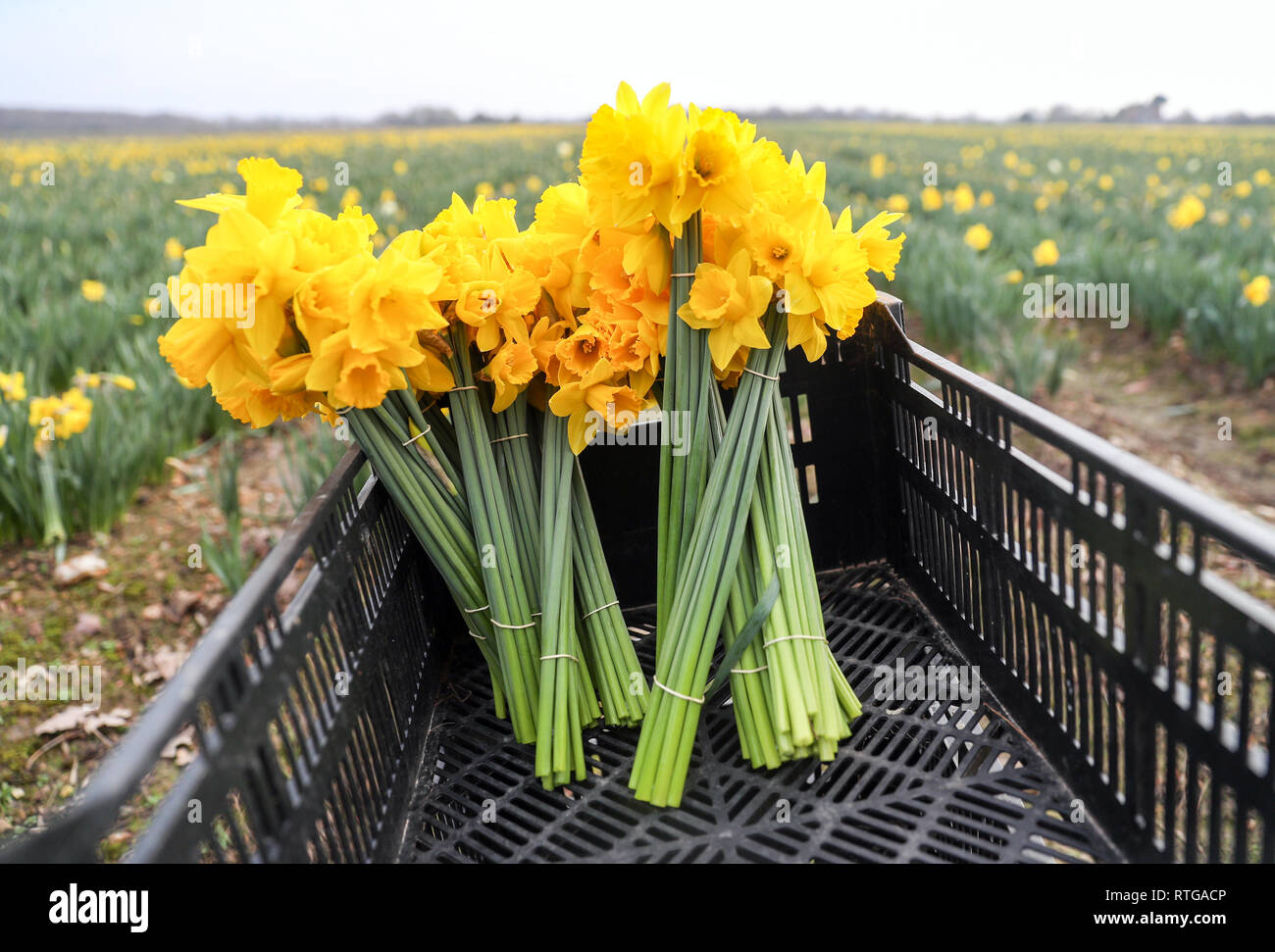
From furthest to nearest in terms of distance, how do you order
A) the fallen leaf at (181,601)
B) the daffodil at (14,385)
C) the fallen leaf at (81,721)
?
the daffodil at (14,385)
the fallen leaf at (181,601)
the fallen leaf at (81,721)

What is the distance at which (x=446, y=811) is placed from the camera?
118cm

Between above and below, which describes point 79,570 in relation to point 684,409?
below

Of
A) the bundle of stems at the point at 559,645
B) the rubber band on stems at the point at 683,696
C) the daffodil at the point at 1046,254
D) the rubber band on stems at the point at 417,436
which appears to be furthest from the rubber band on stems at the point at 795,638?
the daffodil at the point at 1046,254

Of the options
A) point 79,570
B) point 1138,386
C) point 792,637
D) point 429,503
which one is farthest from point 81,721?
point 1138,386

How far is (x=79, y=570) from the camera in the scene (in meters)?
2.69

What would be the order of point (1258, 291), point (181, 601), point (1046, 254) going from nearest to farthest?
point (181, 601)
point (1258, 291)
point (1046, 254)

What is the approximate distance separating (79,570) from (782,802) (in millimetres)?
2380

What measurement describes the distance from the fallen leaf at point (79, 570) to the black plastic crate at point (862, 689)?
1748 mm

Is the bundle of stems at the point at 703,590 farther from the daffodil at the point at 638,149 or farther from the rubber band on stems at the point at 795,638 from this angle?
the daffodil at the point at 638,149

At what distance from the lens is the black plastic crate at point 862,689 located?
0.78 meters

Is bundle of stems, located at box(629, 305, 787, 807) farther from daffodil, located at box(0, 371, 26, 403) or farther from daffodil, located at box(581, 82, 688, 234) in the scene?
daffodil, located at box(0, 371, 26, 403)

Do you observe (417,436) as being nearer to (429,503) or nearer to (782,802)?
(429,503)

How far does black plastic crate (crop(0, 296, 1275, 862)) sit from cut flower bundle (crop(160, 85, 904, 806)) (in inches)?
3.1
